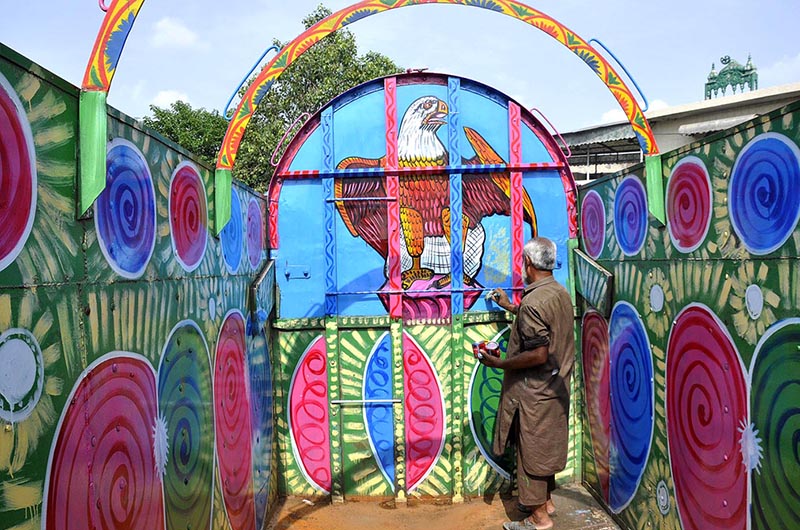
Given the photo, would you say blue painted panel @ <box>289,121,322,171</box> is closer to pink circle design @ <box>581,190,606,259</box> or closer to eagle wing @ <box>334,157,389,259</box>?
eagle wing @ <box>334,157,389,259</box>

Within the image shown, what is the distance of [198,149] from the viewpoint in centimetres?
1877

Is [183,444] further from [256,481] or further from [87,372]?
[256,481]

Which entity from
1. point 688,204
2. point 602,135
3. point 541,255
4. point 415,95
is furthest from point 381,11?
point 602,135

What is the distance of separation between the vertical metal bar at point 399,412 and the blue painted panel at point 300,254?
58cm

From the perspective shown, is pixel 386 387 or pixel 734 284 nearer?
pixel 734 284

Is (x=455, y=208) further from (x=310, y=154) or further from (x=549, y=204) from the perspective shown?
(x=310, y=154)

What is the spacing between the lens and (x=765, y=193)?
6.84 ft

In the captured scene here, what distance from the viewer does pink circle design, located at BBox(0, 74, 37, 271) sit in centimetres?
128

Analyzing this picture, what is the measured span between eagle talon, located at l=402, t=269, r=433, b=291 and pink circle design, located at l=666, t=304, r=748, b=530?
1803mm

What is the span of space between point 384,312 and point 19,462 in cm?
308

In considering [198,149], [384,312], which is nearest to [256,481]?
[384,312]

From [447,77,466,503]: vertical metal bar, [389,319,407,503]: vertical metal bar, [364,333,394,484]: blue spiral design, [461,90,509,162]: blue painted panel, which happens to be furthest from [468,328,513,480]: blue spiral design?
[461,90,509,162]: blue painted panel

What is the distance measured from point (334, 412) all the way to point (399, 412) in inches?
18.9

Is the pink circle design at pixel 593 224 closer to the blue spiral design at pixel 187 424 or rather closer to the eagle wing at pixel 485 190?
the eagle wing at pixel 485 190
